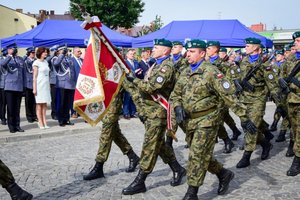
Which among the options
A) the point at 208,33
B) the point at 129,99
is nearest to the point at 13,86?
the point at 129,99

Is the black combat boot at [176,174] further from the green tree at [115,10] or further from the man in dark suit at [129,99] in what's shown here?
Answer: the green tree at [115,10]

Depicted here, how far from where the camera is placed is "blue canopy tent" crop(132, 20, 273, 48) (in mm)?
17481

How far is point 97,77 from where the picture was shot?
538 cm

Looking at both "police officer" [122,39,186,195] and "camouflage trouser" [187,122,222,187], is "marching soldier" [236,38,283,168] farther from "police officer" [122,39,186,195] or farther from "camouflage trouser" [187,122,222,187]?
"camouflage trouser" [187,122,222,187]

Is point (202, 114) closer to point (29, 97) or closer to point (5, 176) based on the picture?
point (5, 176)

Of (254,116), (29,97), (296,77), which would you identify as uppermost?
(296,77)

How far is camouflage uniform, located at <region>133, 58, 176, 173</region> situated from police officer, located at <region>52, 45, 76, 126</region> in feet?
20.3

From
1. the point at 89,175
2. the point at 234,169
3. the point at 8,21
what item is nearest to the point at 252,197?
the point at 234,169

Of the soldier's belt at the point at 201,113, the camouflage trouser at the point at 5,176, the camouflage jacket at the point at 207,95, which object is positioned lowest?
the camouflage trouser at the point at 5,176

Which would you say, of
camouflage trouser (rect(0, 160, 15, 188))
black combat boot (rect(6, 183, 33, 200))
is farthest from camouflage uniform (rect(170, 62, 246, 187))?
camouflage trouser (rect(0, 160, 15, 188))

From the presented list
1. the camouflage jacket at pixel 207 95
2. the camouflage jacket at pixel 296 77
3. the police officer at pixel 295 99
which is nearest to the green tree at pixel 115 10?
the camouflage jacket at pixel 296 77

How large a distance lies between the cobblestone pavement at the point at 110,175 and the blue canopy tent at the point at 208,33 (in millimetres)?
9127

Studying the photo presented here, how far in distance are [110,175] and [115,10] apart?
3654 cm

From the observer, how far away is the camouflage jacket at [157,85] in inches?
207
